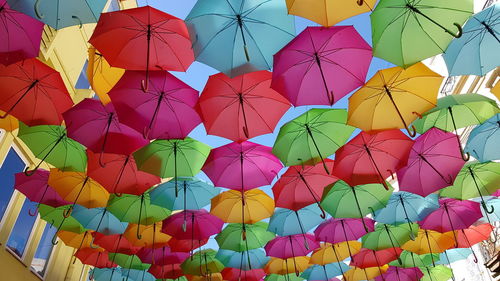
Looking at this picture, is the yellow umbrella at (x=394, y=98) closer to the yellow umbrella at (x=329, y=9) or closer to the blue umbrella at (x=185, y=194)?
the yellow umbrella at (x=329, y=9)

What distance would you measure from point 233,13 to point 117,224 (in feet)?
19.1

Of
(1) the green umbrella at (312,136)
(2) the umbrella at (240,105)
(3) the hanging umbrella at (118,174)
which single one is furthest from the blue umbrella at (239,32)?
(3) the hanging umbrella at (118,174)

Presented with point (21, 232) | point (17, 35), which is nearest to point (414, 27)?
point (17, 35)

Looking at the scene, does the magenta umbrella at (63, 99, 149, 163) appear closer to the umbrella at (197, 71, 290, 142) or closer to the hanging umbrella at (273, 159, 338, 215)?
the umbrella at (197, 71, 290, 142)

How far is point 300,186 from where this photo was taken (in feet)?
22.9

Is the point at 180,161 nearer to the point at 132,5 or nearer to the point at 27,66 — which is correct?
the point at 27,66

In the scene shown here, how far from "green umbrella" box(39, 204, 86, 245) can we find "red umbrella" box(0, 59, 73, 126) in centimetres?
287

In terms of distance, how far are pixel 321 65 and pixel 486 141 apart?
3326mm

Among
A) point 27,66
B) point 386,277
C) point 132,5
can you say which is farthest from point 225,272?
point 132,5

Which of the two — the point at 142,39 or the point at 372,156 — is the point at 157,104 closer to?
the point at 142,39

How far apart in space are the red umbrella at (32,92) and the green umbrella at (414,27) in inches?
173

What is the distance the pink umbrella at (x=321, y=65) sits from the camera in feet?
14.6

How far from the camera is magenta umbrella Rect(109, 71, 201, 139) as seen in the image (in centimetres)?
501

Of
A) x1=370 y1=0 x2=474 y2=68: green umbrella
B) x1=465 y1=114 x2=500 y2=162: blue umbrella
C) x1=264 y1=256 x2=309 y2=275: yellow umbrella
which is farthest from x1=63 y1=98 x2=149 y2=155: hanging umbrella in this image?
x1=264 y1=256 x2=309 y2=275: yellow umbrella
